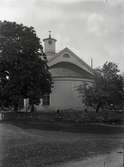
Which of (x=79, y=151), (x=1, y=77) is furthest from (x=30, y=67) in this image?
(x=79, y=151)

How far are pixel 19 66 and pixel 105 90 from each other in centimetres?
828

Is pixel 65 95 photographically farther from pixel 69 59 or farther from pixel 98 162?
pixel 98 162

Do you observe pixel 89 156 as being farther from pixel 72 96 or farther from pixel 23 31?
pixel 72 96

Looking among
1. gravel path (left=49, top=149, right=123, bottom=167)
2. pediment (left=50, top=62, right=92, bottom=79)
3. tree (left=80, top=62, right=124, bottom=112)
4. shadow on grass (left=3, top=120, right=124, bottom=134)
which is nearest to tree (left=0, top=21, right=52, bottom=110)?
pediment (left=50, top=62, right=92, bottom=79)

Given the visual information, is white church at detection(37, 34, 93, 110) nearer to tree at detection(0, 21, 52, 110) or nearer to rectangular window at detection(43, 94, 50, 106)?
rectangular window at detection(43, 94, 50, 106)

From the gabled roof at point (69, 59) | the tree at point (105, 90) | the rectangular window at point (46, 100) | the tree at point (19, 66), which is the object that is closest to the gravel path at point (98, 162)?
the tree at point (19, 66)

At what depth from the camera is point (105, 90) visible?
26656mm

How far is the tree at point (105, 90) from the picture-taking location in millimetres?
26219

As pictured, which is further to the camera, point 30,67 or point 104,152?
point 30,67

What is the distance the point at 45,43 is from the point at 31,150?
31861 millimetres

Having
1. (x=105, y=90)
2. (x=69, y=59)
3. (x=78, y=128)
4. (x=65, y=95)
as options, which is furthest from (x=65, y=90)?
(x=78, y=128)

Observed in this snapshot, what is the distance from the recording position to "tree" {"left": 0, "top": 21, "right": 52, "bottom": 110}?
2478 cm

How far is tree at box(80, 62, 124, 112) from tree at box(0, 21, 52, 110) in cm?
450

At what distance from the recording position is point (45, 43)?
39562 millimetres
